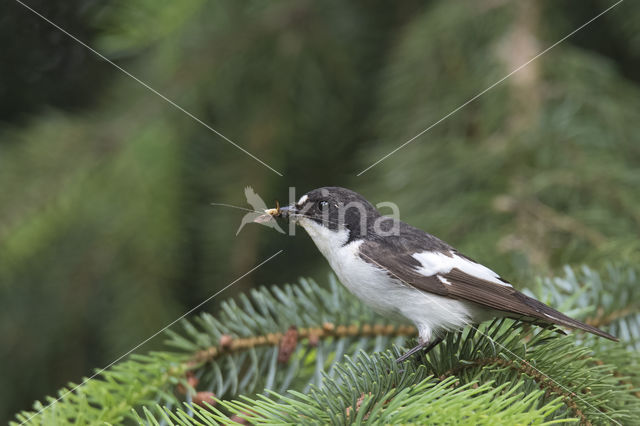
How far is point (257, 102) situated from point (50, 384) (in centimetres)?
172

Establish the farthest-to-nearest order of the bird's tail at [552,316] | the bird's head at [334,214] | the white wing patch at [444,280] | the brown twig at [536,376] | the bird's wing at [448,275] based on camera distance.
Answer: the bird's head at [334,214] < the white wing patch at [444,280] < the bird's wing at [448,275] < the bird's tail at [552,316] < the brown twig at [536,376]

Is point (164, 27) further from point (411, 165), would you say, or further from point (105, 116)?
point (411, 165)

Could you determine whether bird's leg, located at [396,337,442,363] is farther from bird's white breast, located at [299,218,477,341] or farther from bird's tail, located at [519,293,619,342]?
bird's tail, located at [519,293,619,342]

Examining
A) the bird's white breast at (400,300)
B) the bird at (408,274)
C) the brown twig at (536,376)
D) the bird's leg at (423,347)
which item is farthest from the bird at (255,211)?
the brown twig at (536,376)

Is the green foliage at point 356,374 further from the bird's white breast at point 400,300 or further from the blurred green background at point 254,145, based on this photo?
the blurred green background at point 254,145

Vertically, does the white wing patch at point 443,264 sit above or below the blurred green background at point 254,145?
below

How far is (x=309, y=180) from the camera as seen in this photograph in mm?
3359

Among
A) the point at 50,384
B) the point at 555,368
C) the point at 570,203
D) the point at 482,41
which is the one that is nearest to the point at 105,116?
the point at 50,384

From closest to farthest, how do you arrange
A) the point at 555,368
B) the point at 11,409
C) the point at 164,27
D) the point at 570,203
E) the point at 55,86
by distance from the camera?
the point at 555,368 → the point at 570,203 → the point at 164,27 → the point at 11,409 → the point at 55,86

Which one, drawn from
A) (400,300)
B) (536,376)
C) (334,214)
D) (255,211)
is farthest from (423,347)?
(255,211)

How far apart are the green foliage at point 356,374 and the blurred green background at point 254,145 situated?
554 millimetres

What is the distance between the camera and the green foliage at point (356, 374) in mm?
1268

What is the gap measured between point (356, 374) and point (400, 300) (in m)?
0.54

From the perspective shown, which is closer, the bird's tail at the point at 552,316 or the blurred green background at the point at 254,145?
the bird's tail at the point at 552,316
